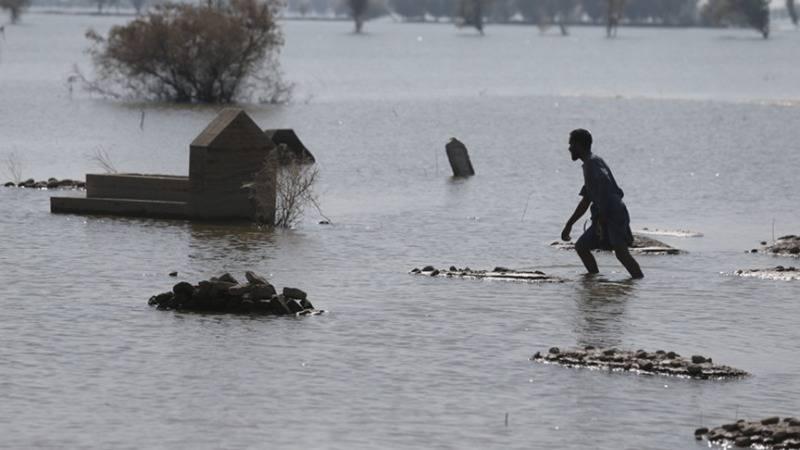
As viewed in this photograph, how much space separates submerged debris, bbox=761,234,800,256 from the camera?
22016 millimetres

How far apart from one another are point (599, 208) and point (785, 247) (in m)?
4.38

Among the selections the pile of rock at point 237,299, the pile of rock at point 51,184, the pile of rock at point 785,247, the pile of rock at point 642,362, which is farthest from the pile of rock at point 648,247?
the pile of rock at point 51,184

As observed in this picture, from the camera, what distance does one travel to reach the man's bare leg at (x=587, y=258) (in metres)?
19.0

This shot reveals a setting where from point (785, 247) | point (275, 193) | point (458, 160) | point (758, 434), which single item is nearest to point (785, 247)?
point (785, 247)

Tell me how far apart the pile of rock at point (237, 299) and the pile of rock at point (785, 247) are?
7386 millimetres

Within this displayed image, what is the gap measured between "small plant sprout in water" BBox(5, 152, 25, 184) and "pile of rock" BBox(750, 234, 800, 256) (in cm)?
1205

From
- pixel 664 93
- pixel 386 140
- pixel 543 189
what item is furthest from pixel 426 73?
pixel 543 189

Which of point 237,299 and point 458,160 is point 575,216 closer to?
point 237,299

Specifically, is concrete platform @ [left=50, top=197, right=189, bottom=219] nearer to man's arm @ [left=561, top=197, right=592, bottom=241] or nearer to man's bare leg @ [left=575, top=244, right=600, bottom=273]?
man's bare leg @ [left=575, top=244, right=600, bottom=273]

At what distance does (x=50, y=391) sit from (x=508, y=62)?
115m

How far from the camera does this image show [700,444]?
1205 centimetres

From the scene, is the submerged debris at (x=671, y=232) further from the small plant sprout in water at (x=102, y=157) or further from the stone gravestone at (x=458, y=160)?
the small plant sprout in water at (x=102, y=157)

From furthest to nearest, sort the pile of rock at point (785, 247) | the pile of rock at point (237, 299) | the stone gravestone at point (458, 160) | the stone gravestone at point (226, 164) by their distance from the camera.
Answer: the stone gravestone at point (458, 160) → the stone gravestone at point (226, 164) → the pile of rock at point (785, 247) → the pile of rock at point (237, 299)

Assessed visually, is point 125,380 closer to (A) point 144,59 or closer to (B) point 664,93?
(A) point 144,59
